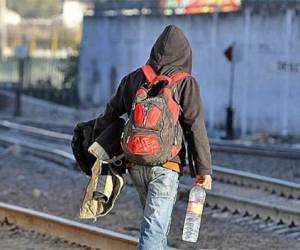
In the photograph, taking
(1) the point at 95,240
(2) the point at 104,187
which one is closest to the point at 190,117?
(2) the point at 104,187

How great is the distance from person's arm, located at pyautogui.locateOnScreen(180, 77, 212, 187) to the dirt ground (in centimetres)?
293

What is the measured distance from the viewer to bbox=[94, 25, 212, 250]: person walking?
5047 millimetres

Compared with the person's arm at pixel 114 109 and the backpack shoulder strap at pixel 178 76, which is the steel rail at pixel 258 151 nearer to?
the person's arm at pixel 114 109

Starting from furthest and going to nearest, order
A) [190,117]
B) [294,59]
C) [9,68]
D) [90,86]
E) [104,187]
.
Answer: [9,68]
[90,86]
[294,59]
[104,187]
[190,117]

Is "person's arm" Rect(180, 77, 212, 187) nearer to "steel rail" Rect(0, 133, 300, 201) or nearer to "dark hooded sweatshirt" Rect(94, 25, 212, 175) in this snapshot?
"dark hooded sweatshirt" Rect(94, 25, 212, 175)

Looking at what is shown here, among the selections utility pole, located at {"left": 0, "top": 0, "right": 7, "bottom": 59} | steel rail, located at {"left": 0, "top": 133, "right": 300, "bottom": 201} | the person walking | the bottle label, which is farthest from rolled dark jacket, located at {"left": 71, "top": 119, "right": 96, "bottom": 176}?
utility pole, located at {"left": 0, "top": 0, "right": 7, "bottom": 59}

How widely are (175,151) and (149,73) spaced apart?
515 mm

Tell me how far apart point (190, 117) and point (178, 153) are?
0.27m

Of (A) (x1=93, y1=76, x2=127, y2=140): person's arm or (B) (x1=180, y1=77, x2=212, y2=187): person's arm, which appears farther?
(A) (x1=93, y1=76, x2=127, y2=140): person's arm

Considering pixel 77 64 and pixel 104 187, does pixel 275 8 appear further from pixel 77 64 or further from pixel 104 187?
pixel 104 187

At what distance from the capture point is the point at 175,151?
16.7 feet

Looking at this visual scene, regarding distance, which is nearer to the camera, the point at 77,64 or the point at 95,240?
the point at 95,240

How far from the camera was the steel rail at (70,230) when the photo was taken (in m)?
7.09

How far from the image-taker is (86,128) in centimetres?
552
